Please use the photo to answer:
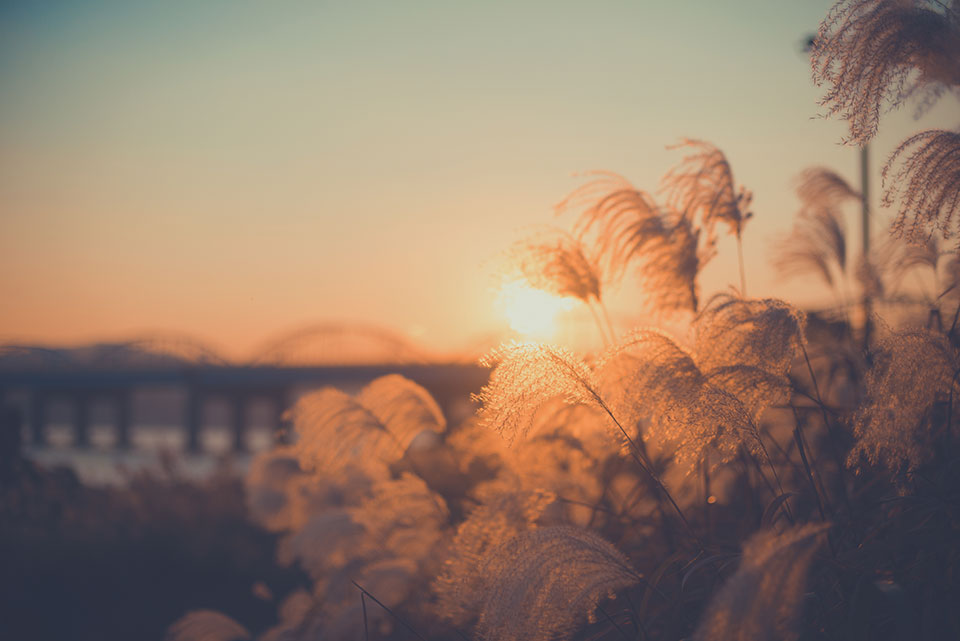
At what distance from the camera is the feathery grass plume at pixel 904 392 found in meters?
2.77

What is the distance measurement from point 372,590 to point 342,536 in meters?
0.77

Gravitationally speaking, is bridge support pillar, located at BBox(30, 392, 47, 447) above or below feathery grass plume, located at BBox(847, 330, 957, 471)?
below

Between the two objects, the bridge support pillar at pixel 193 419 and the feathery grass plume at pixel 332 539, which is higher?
the feathery grass plume at pixel 332 539

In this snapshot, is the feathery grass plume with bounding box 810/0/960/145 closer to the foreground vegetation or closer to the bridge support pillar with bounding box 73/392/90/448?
the foreground vegetation

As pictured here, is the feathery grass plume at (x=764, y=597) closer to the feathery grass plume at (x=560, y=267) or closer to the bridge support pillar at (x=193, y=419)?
the feathery grass plume at (x=560, y=267)

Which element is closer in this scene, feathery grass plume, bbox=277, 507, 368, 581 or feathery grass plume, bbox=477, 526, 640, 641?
feathery grass plume, bbox=477, 526, 640, 641

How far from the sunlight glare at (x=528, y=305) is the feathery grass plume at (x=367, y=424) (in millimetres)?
1029

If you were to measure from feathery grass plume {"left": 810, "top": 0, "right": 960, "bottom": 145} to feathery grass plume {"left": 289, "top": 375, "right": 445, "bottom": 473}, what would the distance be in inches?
119

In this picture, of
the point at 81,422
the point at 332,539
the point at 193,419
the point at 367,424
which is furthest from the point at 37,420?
the point at 367,424

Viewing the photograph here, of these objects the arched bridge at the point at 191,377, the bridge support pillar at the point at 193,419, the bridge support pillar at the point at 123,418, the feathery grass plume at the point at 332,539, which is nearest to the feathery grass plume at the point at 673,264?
the feathery grass plume at the point at 332,539

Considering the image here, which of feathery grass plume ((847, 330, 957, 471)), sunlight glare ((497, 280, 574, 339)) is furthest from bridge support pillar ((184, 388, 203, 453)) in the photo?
feathery grass plume ((847, 330, 957, 471))

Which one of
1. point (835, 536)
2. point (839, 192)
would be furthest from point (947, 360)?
point (839, 192)

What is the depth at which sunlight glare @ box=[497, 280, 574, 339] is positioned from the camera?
14.7ft

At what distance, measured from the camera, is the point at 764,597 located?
2.01 meters
